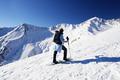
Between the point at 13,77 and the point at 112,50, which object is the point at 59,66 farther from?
the point at 112,50

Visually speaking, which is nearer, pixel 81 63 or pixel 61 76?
pixel 61 76

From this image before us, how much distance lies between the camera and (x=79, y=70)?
13523 millimetres

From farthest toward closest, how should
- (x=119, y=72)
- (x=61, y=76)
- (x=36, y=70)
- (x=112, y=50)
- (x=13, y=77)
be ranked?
(x=112, y=50)
(x=36, y=70)
(x=13, y=77)
(x=61, y=76)
(x=119, y=72)

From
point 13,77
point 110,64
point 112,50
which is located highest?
point 112,50

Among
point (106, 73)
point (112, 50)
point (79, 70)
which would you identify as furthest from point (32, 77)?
point (112, 50)

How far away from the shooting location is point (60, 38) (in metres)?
15.7

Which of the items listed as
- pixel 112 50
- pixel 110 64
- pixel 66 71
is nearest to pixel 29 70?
pixel 66 71

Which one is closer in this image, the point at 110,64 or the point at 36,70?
the point at 110,64

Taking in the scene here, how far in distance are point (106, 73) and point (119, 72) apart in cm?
79

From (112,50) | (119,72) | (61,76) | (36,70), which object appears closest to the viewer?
(119,72)

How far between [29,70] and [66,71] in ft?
11.2

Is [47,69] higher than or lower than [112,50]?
lower

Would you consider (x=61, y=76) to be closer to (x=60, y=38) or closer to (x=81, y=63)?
(x=81, y=63)

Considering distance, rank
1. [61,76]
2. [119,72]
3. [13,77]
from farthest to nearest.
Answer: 1. [13,77]
2. [61,76]
3. [119,72]
